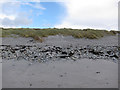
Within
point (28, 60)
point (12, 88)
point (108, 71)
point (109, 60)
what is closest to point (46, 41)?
point (28, 60)

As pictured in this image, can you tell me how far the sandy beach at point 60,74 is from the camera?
10.3 metres

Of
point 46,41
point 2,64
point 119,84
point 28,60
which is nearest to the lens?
point 119,84

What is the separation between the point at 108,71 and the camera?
13.3 metres

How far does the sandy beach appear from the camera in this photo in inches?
404

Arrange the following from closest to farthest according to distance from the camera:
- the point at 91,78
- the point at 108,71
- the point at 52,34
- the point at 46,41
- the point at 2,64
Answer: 1. the point at 91,78
2. the point at 108,71
3. the point at 2,64
4. the point at 46,41
5. the point at 52,34

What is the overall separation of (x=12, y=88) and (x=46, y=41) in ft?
59.1

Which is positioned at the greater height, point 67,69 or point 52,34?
point 52,34

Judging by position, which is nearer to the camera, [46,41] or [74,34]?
[46,41]

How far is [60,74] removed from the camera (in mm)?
12109

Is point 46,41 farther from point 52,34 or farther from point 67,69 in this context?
point 67,69

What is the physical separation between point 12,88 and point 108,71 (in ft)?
28.0

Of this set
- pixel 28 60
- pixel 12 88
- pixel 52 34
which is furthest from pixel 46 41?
pixel 12 88

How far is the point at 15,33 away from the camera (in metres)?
31.7

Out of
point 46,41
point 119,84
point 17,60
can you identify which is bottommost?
point 119,84
